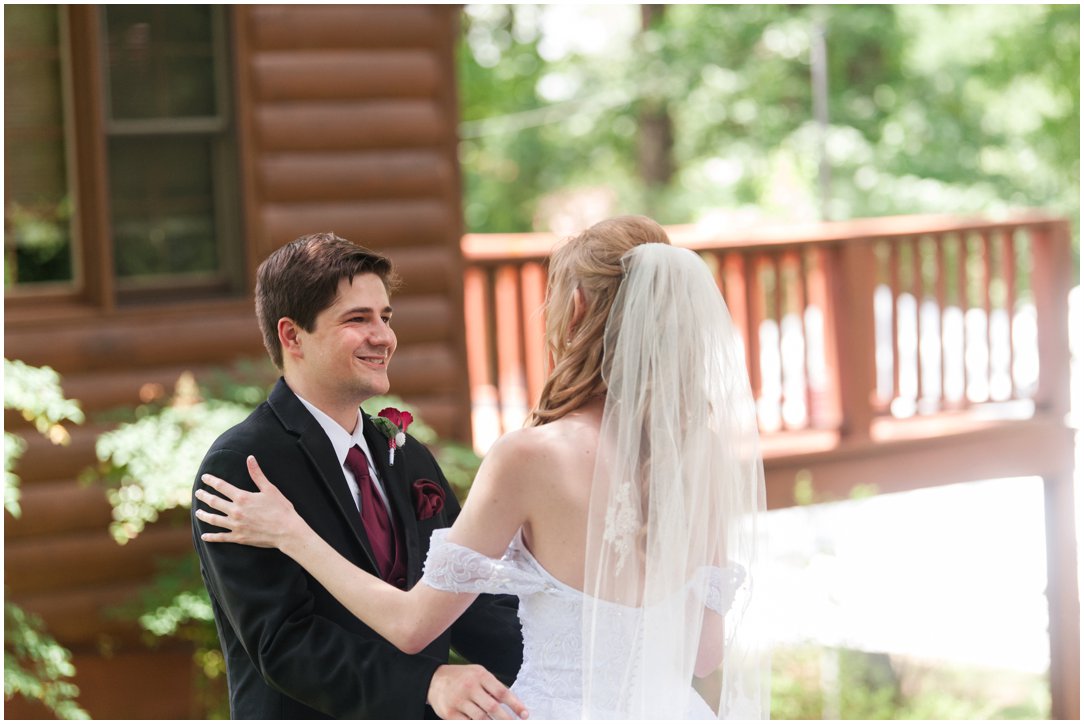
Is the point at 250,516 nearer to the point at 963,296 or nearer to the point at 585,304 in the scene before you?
the point at 585,304

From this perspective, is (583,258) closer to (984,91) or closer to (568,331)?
(568,331)

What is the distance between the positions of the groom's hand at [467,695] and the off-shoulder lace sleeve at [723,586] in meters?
0.50

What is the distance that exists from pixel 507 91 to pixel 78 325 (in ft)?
47.5

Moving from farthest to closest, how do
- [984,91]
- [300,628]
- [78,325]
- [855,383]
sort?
1. [984,91]
2. [855,383]
3. [78,325]
4. [300,628]

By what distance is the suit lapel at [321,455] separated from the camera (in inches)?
98.0

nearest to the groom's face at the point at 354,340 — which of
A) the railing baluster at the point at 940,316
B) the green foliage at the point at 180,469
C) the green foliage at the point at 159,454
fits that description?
the green foliage at the point at 180,469

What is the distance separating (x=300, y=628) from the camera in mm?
2381

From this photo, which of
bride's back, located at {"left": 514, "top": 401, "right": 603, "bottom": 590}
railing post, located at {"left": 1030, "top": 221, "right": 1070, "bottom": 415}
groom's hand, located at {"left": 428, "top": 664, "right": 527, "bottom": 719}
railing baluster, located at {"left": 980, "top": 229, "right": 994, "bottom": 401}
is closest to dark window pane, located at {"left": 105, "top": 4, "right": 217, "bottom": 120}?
bride's back, located at {"left": 514, "top": 401, "right": 603, "bottom": 590}

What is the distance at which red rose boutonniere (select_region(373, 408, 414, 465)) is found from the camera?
268 cm

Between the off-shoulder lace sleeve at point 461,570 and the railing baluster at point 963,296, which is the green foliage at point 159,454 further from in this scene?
the railing baluster at point 963,296

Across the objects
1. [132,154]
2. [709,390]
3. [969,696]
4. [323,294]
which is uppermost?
[132,154]

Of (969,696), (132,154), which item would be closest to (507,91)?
(969,696)

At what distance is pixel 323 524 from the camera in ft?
8.13

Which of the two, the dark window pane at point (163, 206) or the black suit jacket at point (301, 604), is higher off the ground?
the dark window pane at point (163, 206)
